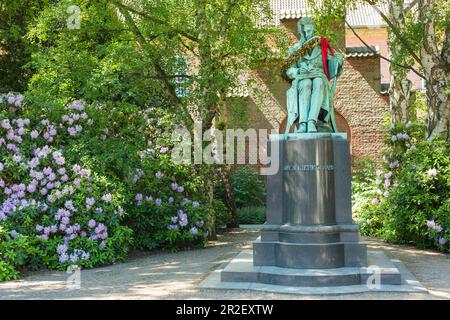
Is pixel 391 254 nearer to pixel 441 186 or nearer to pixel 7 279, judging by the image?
pixel 441 186

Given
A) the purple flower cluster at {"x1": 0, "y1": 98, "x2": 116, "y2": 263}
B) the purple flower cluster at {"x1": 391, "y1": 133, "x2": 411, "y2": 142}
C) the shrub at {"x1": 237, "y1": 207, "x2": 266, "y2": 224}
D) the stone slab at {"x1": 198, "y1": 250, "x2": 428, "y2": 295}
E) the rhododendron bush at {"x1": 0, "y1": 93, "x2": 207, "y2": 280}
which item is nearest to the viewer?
the stone slab at {"x1": 198, "y1": 250, "x2": 428, "y2": 295}

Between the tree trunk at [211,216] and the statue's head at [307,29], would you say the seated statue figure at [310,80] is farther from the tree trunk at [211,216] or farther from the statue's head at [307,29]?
the tree trunk at [211,216]

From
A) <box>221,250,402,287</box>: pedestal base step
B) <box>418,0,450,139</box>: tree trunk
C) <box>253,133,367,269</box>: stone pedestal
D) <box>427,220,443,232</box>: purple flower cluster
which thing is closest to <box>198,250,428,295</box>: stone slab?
<box>221,250,402,287</box>: pedestal base step

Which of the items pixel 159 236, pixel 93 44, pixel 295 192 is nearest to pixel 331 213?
pixel 295 192

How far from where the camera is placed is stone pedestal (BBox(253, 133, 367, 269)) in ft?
27.3

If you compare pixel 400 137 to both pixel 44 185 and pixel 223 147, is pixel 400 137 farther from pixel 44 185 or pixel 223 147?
pixel 44 185

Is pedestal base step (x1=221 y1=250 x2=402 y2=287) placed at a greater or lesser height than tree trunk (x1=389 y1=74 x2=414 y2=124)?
lesser

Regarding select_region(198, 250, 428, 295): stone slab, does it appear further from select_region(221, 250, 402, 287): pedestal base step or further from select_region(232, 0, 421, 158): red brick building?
select_region(232, 0, 421, 158): red brick building

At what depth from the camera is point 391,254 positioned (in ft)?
36.5

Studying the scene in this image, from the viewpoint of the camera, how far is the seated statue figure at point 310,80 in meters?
9.03

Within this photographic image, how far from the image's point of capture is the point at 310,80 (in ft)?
29.9

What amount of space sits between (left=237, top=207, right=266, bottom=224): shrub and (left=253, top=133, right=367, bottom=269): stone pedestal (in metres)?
10.6

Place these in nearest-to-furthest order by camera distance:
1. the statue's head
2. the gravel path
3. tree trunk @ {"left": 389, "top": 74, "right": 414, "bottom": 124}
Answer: the gravel path
the statue's head
tree trunk @ {"left": 389, "top": 74, "right": 414, "bottom": 124}

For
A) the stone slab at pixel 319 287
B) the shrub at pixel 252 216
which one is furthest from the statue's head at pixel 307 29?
the shrub at pixel 252 216
